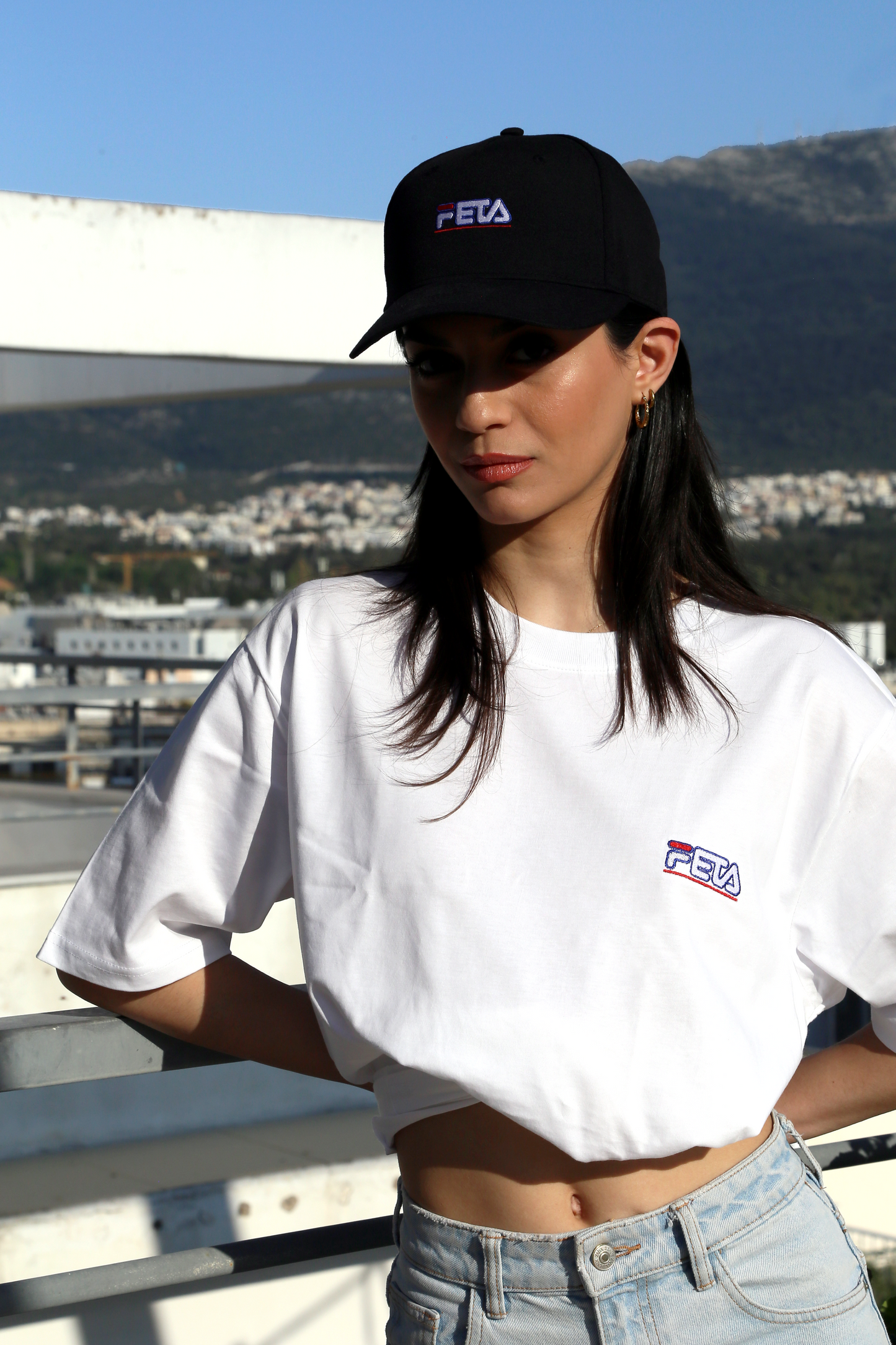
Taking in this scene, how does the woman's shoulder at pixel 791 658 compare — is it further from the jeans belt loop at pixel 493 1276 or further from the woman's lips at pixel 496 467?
the jeans belt loop at pixel 493 1276

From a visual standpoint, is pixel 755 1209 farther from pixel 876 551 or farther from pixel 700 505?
pixel 876 551

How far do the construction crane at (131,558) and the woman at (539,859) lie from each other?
5749cm

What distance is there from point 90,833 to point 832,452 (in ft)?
211

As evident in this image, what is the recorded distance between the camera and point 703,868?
1084 mm

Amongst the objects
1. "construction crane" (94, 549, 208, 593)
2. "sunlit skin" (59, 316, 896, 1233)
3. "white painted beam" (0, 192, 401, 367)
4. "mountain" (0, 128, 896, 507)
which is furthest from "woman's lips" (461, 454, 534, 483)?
"mountain" (0, 128, 896, 507)

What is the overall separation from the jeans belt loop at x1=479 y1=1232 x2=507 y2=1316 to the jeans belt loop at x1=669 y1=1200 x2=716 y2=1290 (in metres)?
0.15

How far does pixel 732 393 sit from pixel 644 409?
73388mm

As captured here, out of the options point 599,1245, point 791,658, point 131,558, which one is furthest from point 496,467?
point 131,558

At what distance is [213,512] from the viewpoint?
68875mm

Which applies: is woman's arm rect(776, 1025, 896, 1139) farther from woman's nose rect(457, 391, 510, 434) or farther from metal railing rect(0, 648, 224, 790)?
metal railing rect(0, 648, 224, 790)

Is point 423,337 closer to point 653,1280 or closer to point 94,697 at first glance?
point 653,1280

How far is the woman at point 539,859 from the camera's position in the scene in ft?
3.40

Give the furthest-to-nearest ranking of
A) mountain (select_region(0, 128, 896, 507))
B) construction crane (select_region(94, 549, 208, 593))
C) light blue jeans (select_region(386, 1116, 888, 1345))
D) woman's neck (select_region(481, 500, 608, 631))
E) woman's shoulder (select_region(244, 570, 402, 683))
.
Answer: mountain (select_region(0, 128, 896, 507))
construction crane (select_region(94, 549, 208, 593))
woman's neck (select_region(481, 500, 608, 631))
woman's shoulder (select_region(244, 570, 402, 683))
light blue jeans (select_region(386, 1116, 888, 1345))

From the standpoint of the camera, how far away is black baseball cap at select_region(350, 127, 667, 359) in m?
1.07
